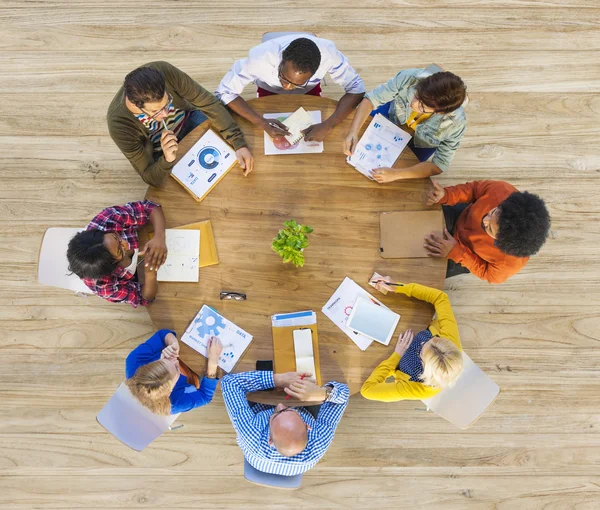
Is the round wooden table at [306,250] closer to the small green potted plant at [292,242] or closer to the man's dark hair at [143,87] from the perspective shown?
the small green potted plant at [292,242]

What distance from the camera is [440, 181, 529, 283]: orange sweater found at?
212 cm

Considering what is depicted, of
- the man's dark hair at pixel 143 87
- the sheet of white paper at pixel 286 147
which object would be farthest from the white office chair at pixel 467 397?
the man's dark hair at pixel 143 87

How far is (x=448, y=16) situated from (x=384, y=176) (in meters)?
1.77

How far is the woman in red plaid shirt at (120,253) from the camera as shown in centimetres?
188

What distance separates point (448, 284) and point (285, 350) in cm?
135

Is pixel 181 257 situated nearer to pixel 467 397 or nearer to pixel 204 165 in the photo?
pixel 204 165

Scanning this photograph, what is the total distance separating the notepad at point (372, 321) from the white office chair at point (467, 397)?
16.9 inches

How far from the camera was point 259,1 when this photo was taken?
3.01m

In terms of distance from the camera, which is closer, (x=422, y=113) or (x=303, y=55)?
(x=303, y=55)

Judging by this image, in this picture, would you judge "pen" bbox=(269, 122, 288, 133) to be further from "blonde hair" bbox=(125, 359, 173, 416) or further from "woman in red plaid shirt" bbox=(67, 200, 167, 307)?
"blonde hair" bbox=(125, 359, 173, 416)

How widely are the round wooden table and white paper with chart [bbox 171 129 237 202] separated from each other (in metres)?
0.03

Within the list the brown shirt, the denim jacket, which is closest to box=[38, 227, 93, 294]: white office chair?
the brown shirt

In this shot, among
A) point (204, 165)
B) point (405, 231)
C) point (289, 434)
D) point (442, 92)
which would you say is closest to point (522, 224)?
point (405, 231)

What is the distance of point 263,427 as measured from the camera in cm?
203
